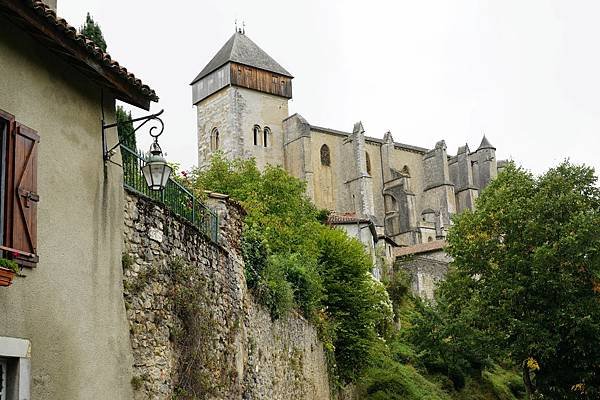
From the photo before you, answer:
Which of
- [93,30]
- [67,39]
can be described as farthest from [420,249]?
[67,39]

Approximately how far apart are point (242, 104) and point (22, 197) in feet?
235

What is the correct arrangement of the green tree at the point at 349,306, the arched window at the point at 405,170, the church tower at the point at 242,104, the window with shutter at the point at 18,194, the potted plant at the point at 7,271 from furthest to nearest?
the arched window at the point at 405,170, the church tower at the point at 242,104, the green tree at the point at 349,306, the window with shutter at the point at 18,194, the potted plant at the point at 7,271

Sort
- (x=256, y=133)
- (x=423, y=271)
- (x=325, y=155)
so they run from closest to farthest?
(x=423, y=271)
(x=256, y=133)
(x=325, y=155)

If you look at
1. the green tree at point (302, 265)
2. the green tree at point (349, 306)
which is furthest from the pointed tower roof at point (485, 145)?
the green tree at point (349, 306)

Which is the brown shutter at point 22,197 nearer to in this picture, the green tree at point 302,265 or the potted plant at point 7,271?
the potted plant at point 7,271

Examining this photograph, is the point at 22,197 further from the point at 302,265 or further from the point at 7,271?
the point at 302,265

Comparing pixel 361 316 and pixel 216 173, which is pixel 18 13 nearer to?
pixel 361 316

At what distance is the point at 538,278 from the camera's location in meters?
30.1

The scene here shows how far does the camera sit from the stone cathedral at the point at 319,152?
7969 cm

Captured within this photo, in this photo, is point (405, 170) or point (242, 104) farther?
point (405, 170)

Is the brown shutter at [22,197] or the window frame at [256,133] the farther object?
the window frame at [256,133]

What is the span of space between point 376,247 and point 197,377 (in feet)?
167

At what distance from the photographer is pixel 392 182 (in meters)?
87.7

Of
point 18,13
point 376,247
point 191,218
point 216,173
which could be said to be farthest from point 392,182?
point 18,13
